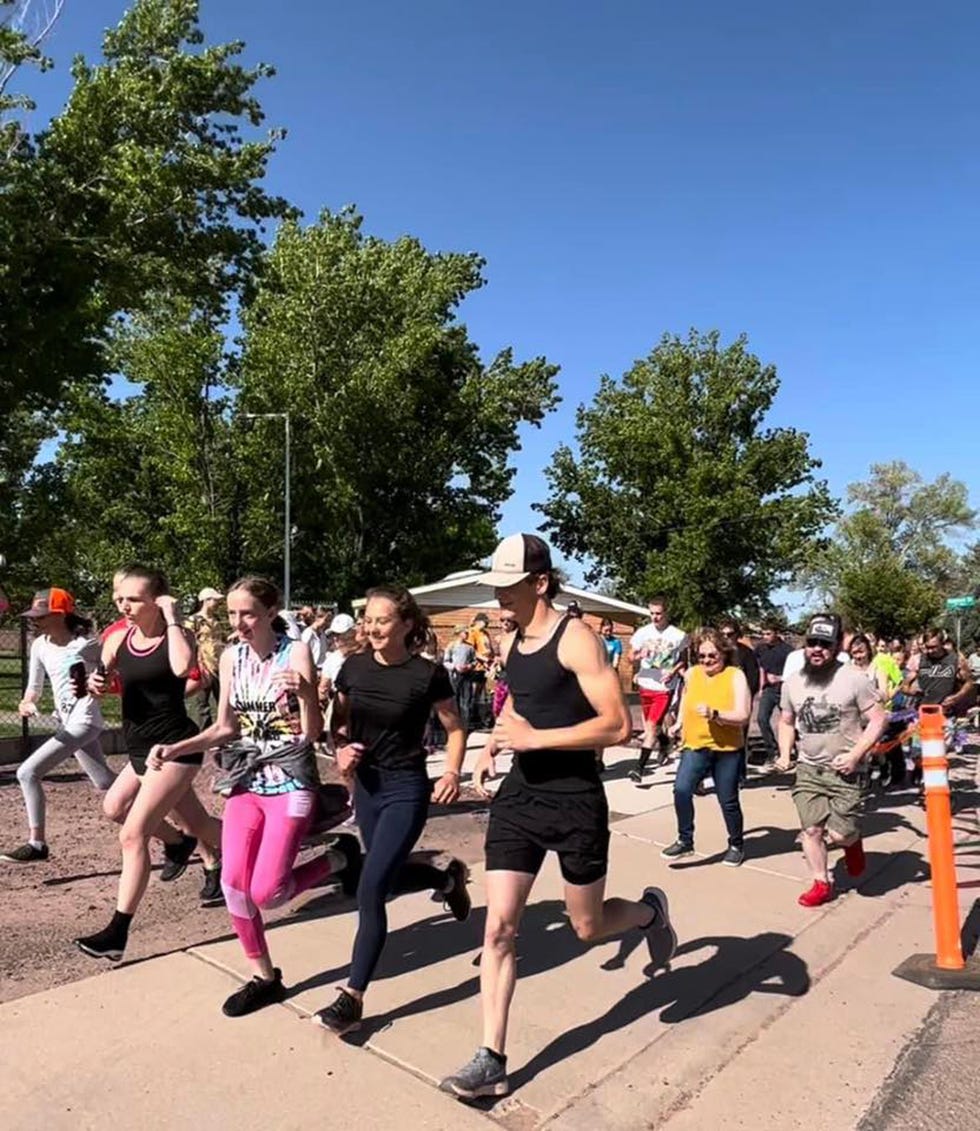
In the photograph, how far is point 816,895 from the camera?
5.54 metres

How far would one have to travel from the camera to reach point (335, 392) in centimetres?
3391

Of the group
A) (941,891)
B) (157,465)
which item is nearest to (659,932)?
(941,891)

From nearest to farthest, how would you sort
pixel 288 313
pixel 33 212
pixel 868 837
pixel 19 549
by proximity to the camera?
pixel 868 837 → pixel 33 212 → pixel 19 549 → pixel 288 313

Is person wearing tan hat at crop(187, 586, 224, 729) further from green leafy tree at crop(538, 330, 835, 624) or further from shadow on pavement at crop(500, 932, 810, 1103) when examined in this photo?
green leafy tree at crop(538, 330, 835, 624)

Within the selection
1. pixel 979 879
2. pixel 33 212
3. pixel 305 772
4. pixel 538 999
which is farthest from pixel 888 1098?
pixel 33 212

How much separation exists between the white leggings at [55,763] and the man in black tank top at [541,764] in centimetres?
345

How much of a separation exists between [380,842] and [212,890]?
187 centimetres

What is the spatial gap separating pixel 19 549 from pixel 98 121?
9663 mm

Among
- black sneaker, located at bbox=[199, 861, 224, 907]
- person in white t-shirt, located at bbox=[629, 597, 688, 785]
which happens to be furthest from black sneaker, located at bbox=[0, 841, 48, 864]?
person in white t-shirt, located at bbox=[629, 597, 688, 785]

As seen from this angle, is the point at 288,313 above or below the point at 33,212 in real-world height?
above

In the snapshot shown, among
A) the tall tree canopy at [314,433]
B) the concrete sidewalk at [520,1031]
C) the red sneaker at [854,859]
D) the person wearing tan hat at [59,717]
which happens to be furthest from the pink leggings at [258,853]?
the tall tree canopy at [314,433]

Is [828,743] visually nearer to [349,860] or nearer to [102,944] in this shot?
[349,860]

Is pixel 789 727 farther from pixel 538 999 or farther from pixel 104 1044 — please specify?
pixel 104 1044

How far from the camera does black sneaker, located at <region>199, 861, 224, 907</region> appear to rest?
5102 millimetres
